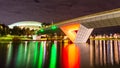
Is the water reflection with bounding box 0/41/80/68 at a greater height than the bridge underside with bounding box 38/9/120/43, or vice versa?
the bridge underside with bounding box 38/9/120/43

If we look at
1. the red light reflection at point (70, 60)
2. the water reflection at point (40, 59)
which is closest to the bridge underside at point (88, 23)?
the water reflection at point (40, 59)

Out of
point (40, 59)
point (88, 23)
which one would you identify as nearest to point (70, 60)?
Result: point (40, 59)

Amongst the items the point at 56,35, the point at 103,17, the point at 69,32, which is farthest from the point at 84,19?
the point at 56,35

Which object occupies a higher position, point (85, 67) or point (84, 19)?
point (84, 19)

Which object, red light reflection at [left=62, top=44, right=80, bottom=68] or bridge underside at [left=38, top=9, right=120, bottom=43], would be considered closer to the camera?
red light reflection at [left=62, top=44, right=80, bottom=68]

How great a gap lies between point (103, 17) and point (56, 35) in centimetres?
6981

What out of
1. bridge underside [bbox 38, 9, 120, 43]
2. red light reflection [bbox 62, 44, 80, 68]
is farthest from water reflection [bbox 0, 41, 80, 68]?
bridge underside [bbox 38, 9, 120, 43]

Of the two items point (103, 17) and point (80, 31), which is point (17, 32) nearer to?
point (80, 31)

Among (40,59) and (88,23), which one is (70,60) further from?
(88,23)

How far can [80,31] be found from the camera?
54.9 meters

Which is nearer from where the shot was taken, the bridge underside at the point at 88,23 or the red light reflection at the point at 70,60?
the red light reflection at the point at 70,60

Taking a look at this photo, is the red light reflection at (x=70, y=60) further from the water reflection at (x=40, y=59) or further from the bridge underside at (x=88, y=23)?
the bridge underside at (x=88, y=23)

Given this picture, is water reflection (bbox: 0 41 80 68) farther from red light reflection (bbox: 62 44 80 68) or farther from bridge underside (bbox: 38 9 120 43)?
bridge underside (bbox: 38 9 120 43)

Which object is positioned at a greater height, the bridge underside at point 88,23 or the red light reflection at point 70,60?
the bridge underside at point 88,23
